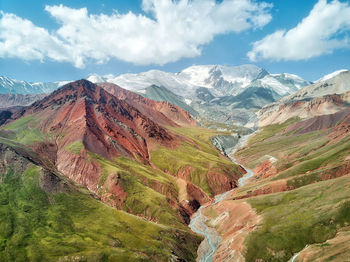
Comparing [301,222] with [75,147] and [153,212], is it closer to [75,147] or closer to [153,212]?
[153,212]

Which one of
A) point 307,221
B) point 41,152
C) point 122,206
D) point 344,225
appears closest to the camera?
point 344,225

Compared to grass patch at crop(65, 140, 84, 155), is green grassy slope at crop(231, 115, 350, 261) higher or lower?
lower

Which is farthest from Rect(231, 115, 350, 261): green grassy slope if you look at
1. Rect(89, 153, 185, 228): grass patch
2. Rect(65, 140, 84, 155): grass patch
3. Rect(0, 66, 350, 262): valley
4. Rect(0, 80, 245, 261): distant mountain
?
Rect(65, 140, 84, 155): grass patch

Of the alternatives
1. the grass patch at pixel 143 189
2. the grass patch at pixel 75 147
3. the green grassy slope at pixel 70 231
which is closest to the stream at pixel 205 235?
the green grassy slope at pixel 70 231

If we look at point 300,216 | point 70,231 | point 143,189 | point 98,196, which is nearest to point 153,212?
point 143,189

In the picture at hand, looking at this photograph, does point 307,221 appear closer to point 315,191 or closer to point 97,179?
point 315,191

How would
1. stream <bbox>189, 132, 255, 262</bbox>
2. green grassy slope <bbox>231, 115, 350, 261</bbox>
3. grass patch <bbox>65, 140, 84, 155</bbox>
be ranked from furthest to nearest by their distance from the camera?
grass patch <bbox>65, 140, 84, 155</bbox> < stream <bbox>189, 132, 255, 262</bbox> < green grassy slope <bbox>231, 115, 350, 261</bbox>

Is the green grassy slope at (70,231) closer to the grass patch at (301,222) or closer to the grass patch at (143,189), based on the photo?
the grass patch at (143,189)

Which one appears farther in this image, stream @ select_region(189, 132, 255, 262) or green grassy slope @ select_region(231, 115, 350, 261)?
stream @ select_region(189, 132, 255, 262)

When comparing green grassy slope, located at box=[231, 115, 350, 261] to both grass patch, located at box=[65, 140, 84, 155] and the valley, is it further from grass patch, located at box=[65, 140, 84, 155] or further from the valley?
grass patch, located at box=[65, 140, 84, 155]

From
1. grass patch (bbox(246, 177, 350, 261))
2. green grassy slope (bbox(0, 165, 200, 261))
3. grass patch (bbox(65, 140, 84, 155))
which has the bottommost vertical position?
grass patch (bbox(246, 177, 350, 261))

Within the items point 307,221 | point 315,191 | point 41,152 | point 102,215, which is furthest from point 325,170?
point 41,152
